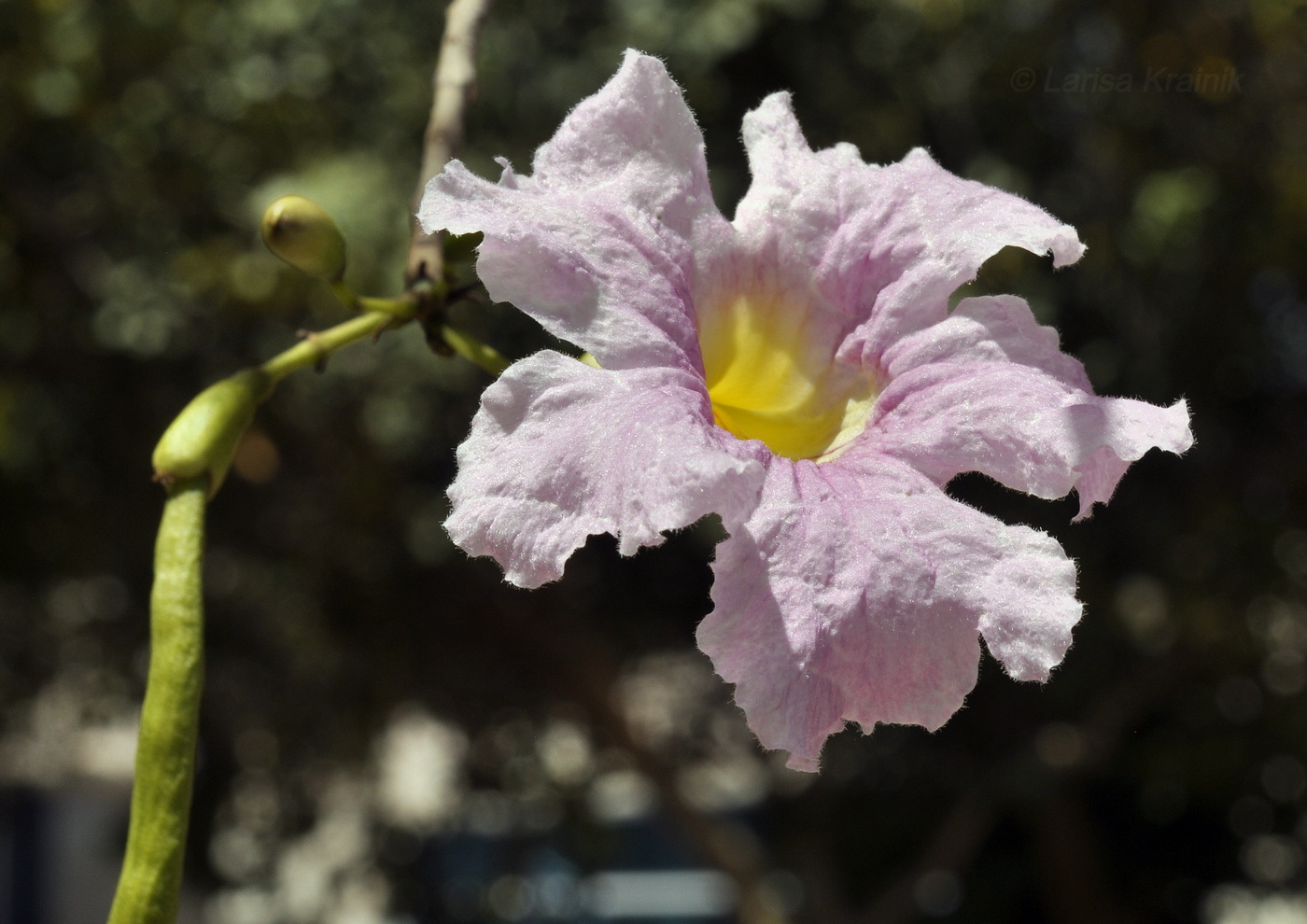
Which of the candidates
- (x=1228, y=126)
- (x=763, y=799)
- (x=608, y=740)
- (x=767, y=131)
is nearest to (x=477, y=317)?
(x=608, y=740)

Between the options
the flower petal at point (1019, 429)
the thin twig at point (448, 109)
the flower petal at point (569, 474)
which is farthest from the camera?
the thin twig at point (448, 109)

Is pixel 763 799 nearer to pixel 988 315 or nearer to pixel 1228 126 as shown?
pixel 1228 126

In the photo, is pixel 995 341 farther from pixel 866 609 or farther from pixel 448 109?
pixel 448 109

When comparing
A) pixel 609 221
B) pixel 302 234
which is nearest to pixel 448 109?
pixel 302 234

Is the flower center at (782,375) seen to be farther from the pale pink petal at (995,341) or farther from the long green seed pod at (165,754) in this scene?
the long green seed pod at (165,754)

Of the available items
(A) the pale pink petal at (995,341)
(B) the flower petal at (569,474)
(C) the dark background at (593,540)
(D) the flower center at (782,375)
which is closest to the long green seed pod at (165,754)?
(B) the flower petal at (569,474)
